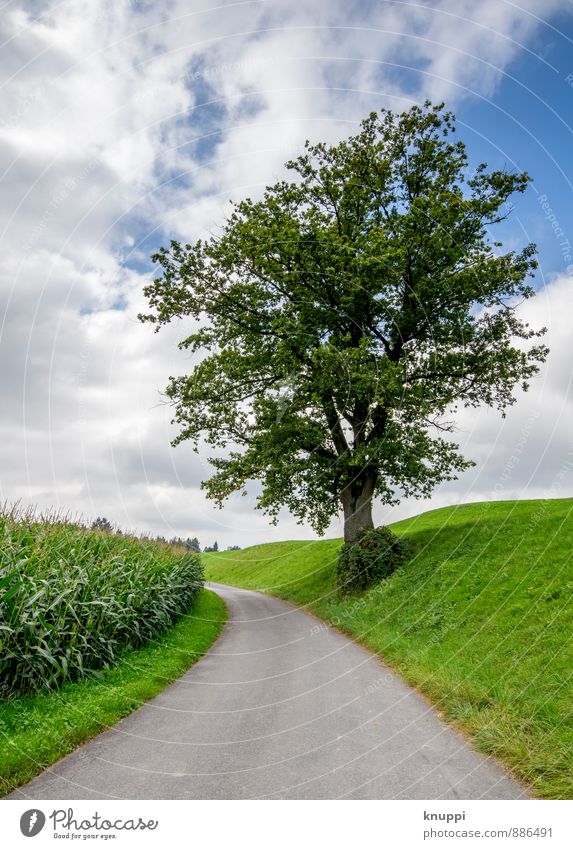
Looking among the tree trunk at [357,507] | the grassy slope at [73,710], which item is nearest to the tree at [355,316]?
the tree trunk at [357,507]

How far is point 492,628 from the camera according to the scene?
41.7ft

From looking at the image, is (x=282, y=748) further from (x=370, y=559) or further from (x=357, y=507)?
(x=357, y=507)

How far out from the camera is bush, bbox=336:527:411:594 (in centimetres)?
2378

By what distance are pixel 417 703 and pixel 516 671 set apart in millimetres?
1850

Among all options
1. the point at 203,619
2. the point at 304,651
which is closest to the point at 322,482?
the point at 203,619

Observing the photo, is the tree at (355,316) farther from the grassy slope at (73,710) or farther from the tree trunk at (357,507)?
the grassy slope at (73,710)

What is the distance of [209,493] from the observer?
92.6ft

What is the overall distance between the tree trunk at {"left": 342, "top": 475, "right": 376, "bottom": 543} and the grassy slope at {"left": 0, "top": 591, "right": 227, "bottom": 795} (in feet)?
44.5

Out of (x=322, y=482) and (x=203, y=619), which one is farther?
(x=322, y=482)
